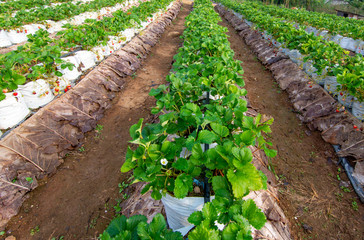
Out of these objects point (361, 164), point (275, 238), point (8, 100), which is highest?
point (8, 100)

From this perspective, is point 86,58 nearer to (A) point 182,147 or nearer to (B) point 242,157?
(A) point 182,147

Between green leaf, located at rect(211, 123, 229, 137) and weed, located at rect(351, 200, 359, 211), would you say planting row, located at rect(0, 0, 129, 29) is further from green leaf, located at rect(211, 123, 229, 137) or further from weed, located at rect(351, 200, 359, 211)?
weed, located at rect(351, 200, 359, 211)

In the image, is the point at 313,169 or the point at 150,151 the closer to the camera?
the point at 150,151

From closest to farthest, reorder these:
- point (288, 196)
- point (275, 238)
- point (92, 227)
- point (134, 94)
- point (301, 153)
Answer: point (275, 238) → point (92, 227) → point (288, 196) → point (301, 153) → point (134, 94)

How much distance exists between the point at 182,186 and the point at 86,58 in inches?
233

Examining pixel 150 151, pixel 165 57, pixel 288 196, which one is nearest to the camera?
pixel 150 151

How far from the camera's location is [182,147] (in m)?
2.21

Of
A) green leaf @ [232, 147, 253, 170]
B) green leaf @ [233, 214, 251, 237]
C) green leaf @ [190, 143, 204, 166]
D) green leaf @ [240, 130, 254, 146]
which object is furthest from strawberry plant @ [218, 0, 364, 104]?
green leaf @ [233, 214, 251, 237]

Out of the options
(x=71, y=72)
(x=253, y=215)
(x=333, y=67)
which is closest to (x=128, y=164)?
(x=253, y=215)

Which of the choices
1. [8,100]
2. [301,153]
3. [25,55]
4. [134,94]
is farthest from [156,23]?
[301,153]

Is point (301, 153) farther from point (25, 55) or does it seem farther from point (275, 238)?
point (25, 55)

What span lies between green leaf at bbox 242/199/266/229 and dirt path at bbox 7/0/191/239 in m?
2.55

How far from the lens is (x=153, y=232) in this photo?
4.26 feet

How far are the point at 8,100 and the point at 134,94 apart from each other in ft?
10.9
